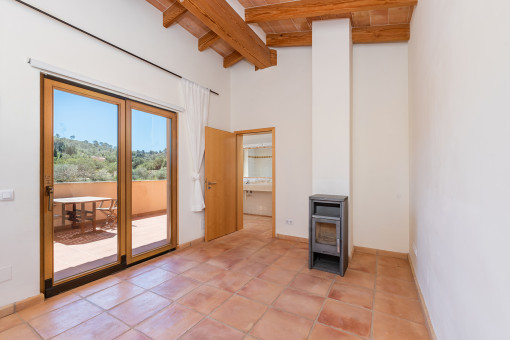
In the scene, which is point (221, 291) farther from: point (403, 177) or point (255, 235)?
point (403, 177)

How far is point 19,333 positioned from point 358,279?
3.14 m

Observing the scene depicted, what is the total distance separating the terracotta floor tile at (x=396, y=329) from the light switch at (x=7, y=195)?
10.5 feet

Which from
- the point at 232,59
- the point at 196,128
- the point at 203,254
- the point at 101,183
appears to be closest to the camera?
the point at 101,183

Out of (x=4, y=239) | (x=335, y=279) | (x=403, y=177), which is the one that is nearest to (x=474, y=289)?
(x=335, y=279)

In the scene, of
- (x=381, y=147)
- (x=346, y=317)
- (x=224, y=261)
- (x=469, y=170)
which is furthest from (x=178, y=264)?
(x=381, y=147)

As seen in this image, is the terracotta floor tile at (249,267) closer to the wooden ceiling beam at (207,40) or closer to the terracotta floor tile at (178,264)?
the terracotta floor tile at (178,264)

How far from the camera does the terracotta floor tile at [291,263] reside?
2.95 m

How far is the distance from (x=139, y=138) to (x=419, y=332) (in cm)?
360

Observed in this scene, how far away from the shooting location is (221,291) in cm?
235

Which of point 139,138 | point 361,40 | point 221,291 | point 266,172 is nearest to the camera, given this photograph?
point 221,291

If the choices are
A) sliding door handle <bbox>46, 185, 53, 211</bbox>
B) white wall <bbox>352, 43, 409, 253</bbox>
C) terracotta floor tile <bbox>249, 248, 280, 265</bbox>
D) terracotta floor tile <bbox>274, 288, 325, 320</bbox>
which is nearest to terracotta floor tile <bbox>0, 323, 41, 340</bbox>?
sliding door handle <bbox>46, 185, 53, 211</bbox>

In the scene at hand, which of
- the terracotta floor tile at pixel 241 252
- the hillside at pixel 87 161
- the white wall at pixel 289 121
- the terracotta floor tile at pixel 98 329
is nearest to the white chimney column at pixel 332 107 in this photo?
the white wall at pixel 289 121

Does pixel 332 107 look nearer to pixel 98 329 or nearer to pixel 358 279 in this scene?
pixel 358 279

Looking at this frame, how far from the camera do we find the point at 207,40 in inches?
151
